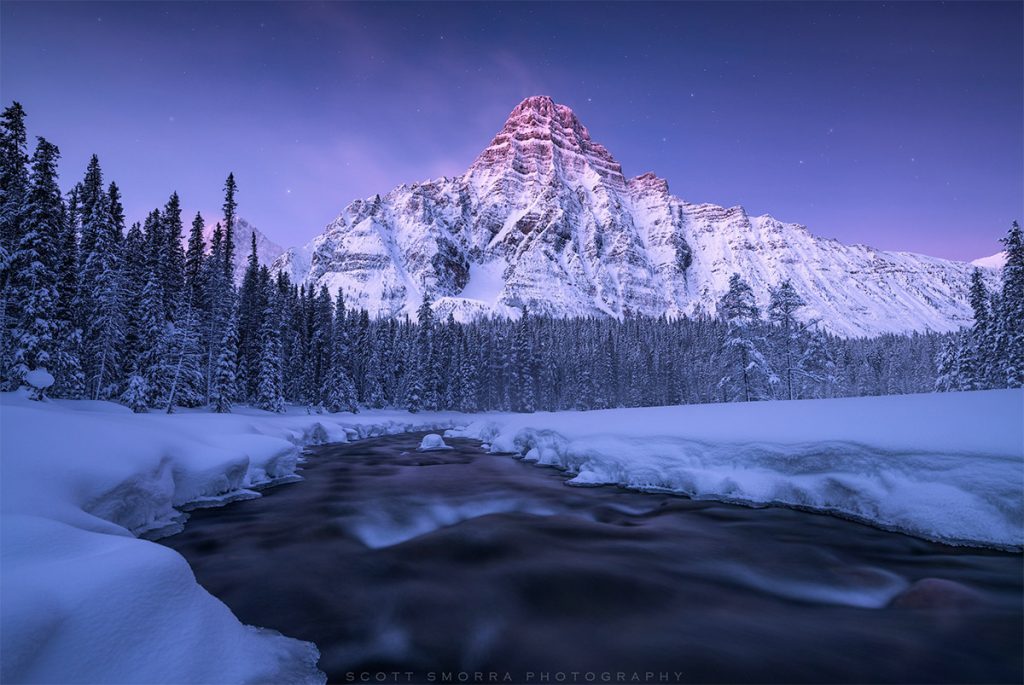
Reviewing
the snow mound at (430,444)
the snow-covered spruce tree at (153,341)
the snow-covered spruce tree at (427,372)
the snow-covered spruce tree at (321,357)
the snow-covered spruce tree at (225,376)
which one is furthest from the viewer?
the snow-covered spruce tree at (427,372)

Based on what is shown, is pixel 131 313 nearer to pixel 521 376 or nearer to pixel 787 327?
pixel 787 327

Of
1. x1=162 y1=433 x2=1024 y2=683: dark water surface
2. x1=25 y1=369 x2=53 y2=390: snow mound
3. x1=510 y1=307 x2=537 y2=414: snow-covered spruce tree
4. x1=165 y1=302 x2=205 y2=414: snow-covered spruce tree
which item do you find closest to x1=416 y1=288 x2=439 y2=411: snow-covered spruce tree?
x1=510 y1=307 x2=537 y2=414: snow-covered spruce tree

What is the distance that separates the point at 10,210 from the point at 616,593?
33726 mm

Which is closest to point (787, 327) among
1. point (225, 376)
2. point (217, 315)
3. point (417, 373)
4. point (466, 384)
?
point (466, 384)

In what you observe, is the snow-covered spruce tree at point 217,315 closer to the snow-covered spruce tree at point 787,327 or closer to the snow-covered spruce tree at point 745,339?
the snow-covered spruce tree at point 745,339

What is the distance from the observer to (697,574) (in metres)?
7.70

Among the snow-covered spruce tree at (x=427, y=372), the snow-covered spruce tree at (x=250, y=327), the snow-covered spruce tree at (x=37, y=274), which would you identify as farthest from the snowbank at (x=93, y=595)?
the snow-covered spruce tree at (x=427, y=372)

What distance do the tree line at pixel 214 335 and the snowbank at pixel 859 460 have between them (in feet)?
96.6

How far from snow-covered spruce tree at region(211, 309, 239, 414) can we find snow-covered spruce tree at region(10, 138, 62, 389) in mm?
11526

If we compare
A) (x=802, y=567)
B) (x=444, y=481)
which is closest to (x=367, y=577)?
(x=802, y=567)

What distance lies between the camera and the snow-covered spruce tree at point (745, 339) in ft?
139

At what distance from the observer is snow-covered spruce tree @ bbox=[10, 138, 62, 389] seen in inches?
880

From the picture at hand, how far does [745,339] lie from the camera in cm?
4262

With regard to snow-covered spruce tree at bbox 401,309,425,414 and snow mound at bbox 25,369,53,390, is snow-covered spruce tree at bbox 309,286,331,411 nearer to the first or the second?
snow-covered spruce tree at bbox 401,309,425,414
